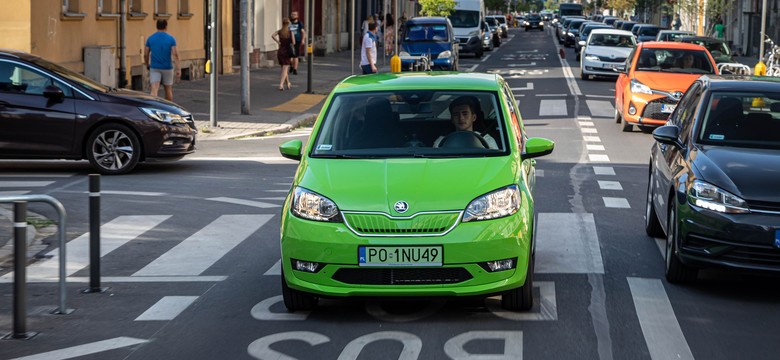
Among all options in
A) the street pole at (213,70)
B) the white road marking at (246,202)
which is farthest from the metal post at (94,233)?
the street pole at (213,70)

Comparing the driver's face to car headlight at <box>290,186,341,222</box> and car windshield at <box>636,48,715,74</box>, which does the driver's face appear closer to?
car headlight at <box>290,186,341,222</box>

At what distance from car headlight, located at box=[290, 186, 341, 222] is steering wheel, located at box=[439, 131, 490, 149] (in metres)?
1.29

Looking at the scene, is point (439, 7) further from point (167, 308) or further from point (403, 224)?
point (403, 224)

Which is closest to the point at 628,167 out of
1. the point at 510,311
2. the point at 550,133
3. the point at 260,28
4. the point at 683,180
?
the point at 550,133

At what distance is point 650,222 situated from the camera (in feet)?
38.1

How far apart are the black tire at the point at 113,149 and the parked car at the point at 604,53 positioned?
959 inches

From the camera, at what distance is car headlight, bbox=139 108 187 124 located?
16.9m

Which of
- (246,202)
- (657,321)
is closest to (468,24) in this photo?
(246,202)

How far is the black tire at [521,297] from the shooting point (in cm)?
830

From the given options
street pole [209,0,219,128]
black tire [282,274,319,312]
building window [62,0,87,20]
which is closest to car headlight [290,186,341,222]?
black tire [282,274,319,312]

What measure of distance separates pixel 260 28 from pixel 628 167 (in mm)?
27358

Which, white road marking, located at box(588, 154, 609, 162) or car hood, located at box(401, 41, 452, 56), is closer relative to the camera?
white road marking, located at box(588, 154, 609, 162)

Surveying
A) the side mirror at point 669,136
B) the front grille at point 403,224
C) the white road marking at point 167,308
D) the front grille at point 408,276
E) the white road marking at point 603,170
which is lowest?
the white road marking at point 603,170

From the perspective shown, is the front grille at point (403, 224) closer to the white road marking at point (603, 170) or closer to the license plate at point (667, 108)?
the white road marking at point (603, 170)
